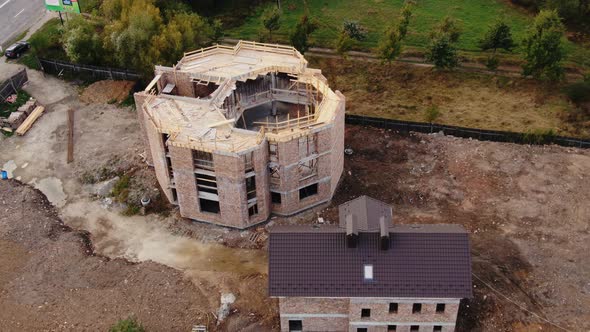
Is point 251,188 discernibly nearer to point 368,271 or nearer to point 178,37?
point 368,271

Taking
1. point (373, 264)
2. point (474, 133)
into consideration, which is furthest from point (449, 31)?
point (373, 264)

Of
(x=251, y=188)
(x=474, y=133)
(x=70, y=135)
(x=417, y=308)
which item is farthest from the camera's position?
(x=70, y=135)

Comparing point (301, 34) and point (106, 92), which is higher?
point (301, 34)

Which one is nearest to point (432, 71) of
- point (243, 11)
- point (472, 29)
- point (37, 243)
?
point (472, 29)

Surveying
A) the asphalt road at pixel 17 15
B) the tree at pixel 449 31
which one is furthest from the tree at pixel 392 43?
the asphalt road at pixel 17 15

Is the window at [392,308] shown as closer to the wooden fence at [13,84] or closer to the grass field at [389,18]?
the grass field at [389,18]

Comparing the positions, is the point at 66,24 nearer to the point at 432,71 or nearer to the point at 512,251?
the point at 432,71
